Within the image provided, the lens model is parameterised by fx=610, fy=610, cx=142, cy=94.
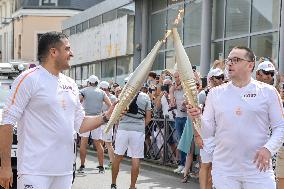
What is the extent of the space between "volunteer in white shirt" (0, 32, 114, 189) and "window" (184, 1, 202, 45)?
41.6 feet

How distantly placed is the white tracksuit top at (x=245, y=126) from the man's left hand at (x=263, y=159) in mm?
101

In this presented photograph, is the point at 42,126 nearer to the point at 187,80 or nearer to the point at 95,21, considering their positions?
the point at 187,80

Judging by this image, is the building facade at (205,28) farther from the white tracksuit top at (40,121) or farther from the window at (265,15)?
the white tracksuit top at (40,121)

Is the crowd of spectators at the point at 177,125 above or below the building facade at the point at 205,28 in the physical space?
below

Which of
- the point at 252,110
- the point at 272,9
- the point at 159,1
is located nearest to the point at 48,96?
the point at 252,110

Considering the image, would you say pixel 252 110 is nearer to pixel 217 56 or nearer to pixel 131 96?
pixel 131 96

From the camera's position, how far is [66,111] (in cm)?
482

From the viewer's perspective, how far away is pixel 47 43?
16.1 feet

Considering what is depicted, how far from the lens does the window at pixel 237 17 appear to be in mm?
15094

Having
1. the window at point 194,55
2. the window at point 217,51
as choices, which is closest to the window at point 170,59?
the window at point 194,55

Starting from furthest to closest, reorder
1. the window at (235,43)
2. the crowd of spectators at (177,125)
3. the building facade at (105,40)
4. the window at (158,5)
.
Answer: the building facade at (105,40), the window at (158,5), the window at (235,43), the crowd of spectators at (177,125)

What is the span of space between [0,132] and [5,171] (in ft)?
0.98

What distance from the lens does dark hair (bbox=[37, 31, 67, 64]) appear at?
4.90 metres

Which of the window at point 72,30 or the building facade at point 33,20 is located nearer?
the window at point 72,30
